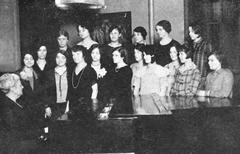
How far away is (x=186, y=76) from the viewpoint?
12.0 feet

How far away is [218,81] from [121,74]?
0.98m

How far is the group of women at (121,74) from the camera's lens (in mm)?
3543

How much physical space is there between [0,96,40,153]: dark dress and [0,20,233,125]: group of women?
0.39 metres

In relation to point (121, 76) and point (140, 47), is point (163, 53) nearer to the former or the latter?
point (140, 47)

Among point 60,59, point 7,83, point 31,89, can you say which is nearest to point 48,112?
point 31,89

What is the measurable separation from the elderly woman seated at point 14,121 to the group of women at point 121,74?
0.35 meters

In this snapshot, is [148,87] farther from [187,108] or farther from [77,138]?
[77,138]

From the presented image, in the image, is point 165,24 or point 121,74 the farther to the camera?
point 165,24

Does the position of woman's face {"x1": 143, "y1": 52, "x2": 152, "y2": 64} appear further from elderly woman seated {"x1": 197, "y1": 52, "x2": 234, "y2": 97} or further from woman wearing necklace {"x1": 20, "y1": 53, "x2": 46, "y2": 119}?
woman wearing necklace {"x1": 20, "y1": 53, "x2": 46, "y2": 119}

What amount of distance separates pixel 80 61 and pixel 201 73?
134 cm

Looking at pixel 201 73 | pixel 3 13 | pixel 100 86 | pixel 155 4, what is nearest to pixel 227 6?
pixel 155 4

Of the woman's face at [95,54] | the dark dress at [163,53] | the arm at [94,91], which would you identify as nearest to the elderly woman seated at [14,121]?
the arm at [94,91]

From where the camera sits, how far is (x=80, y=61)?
373 centimetres

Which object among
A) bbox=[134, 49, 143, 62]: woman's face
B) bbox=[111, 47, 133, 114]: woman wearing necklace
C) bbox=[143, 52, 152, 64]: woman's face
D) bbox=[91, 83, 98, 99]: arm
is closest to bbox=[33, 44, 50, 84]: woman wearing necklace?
bbox=[91, 83, 98, 99]: arm
